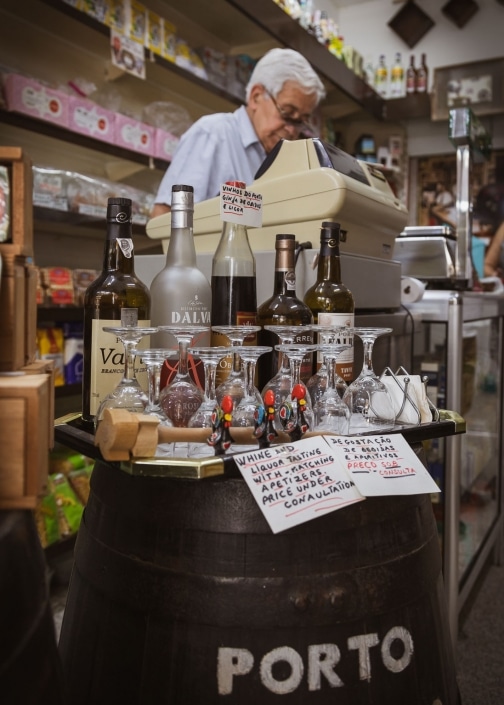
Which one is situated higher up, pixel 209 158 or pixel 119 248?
pixel 209 158

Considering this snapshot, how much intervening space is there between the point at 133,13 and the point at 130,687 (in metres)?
2.74

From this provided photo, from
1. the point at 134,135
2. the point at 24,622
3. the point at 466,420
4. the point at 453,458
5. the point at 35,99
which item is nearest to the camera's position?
the point at 24,622

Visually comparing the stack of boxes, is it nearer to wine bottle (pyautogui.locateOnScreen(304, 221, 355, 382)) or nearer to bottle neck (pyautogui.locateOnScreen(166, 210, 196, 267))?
bottle neck (pyautogui.locateOnScreen(166, 210, 196, 267))

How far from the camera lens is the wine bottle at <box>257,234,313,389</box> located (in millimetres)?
1155

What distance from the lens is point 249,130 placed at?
2744 millimetres

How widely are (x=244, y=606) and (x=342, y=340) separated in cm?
53

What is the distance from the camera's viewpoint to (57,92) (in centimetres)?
248

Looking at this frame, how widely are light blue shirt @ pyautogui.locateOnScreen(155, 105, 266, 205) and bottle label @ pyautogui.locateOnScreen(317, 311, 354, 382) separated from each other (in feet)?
4.84

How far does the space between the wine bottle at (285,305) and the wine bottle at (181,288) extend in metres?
0.12

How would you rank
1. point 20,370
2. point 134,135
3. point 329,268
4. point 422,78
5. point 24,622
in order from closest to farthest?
point 24,622, point 20,370, point 329,268, point 134,135, point 422,78

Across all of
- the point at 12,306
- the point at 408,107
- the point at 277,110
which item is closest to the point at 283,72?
the point at 277,110

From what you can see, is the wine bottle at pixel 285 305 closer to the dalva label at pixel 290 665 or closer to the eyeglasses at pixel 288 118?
the dalva label at pixel 290 665

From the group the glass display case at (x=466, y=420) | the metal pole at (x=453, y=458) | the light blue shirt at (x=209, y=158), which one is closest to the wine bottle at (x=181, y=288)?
the glass display case at (x=466, y=420)

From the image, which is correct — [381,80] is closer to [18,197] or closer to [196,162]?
[196,162]
